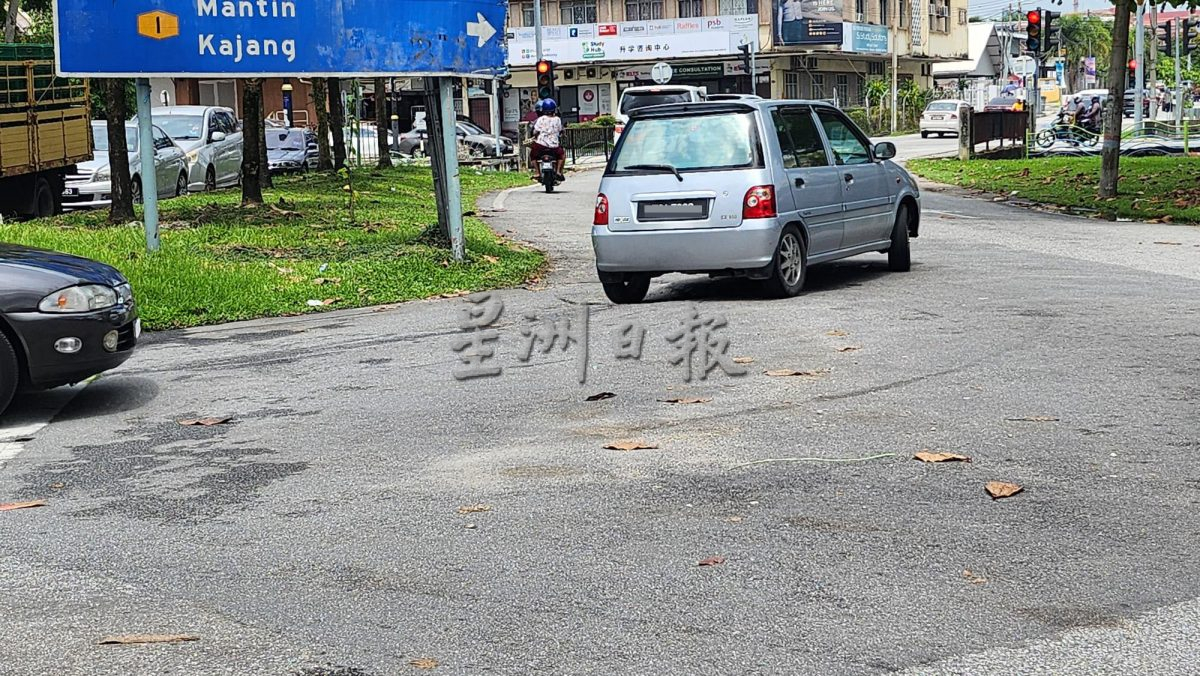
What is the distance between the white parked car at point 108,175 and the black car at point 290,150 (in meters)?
9.63

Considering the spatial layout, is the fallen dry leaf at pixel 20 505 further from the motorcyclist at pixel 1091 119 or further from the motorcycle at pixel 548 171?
the motorcyclist at pixel 1091 119

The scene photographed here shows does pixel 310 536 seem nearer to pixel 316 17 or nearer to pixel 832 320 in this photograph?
pixel 832 320

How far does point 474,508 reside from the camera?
6.32 metres

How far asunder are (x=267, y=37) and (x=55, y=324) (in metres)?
7.69

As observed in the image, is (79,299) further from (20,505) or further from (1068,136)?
(1068,136)

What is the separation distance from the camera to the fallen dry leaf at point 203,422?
8.55 m

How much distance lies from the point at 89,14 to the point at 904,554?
486 inches

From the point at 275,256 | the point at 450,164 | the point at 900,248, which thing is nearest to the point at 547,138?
the point at 450,164

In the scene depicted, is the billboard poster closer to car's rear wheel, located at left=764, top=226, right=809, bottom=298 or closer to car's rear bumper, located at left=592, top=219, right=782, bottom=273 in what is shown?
car's rear wheel, located at left=764, top=226, right=809, bottom=298

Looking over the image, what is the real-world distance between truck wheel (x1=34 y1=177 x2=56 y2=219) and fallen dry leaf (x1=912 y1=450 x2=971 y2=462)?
716 inches

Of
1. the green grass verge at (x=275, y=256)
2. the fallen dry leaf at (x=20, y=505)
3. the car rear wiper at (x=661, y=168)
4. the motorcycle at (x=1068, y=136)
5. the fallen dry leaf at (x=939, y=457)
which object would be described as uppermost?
the car rear wiper at (x=661, y=168)

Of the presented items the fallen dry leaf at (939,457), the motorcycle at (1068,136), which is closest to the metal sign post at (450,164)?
the fallen dry leaf at (939,457)

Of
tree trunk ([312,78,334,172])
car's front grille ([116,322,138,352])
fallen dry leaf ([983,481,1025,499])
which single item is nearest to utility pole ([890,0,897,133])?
tree trunk ([312,78,334,172])

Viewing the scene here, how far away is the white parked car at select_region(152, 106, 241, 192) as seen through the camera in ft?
90.2
